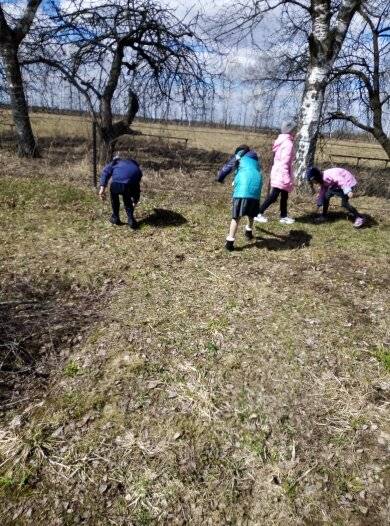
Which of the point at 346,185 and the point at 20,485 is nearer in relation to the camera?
the point at 20,485

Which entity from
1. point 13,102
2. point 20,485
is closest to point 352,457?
point 20,485

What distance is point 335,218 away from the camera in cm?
727

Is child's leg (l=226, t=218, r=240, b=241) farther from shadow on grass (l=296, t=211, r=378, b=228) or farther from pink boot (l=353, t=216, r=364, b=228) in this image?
pink boot (l=353, t=216, r=364, b=228)

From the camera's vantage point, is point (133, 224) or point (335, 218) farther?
point (335, 218)

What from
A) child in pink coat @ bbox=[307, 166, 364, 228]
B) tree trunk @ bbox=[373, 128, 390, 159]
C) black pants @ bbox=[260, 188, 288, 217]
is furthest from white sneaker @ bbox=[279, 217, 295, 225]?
tree trunk @ bbox=[373, 128, 390, 159]

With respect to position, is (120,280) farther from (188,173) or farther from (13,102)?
(13,102)

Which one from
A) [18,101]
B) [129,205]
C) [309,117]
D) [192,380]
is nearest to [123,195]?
[129,205]

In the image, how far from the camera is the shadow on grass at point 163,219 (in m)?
6.76

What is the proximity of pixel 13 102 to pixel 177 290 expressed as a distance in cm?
901

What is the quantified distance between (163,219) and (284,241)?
2120mm

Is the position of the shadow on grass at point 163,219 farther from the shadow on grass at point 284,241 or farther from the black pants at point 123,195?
the shadow on grass at point 284,241

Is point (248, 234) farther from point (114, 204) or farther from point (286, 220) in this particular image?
point (114, 204)

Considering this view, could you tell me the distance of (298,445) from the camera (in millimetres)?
2900

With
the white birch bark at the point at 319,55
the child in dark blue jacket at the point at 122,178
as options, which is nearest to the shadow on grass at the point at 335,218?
the white birch bark at the point at 319,55
